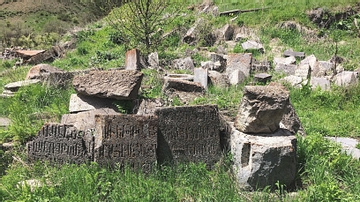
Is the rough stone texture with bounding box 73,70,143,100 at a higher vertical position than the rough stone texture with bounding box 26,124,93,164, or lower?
higher

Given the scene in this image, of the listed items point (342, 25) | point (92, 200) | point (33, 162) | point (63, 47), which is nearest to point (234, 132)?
point (92, 200)

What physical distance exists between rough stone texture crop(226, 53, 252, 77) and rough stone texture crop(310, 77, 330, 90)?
1.46 metres

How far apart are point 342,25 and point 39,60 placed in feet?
35.8

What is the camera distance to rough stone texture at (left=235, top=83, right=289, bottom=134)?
3.74 m

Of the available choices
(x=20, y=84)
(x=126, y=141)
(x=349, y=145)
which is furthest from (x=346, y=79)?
(x=20, y=84)

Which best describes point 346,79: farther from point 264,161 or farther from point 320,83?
→ point 264,161

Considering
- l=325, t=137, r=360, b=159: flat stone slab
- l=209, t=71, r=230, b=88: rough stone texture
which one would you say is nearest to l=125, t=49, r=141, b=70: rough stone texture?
l=209, t=71, r=230, b=88: rough stone texture

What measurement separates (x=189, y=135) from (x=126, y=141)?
81cm

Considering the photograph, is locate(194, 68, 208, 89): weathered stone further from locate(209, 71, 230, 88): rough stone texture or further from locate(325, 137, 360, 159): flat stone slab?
locate(325, 137, 360, 159): flat stone slab

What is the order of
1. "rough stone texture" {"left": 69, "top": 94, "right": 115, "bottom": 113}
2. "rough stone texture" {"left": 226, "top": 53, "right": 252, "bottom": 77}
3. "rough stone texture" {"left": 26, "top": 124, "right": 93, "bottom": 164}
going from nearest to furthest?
"rough stone texture" {"left": 26, "top": 124, "right": 93, "bottom": 164} < "rough stone texture" {"left": 69, "top": 94, "right": 115, "bottom": 113} < "rough stone texture" {"left": 226, "top": 53, "right": 252, "bottom": 77}

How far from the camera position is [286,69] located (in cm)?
830

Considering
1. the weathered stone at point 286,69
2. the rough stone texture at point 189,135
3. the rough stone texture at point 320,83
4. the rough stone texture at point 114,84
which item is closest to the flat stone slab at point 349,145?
the rough stone texture at point 189,135

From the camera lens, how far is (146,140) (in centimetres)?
400

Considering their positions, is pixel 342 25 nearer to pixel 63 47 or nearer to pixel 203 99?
pixel 203 99
